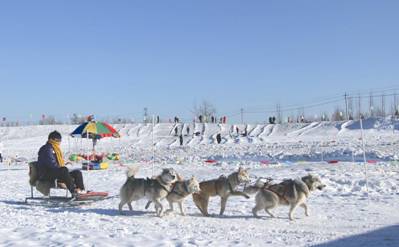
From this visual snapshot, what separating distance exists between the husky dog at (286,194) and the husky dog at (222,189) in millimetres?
469

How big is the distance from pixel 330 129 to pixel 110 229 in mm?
47366

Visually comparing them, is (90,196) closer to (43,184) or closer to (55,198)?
(55,198)

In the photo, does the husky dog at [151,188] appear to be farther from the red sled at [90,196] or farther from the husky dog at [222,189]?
the red sled at [90,196]

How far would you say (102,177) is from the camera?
1867 centimetres

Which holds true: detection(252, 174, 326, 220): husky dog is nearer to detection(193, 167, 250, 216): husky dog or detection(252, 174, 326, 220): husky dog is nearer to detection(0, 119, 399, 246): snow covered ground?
detection(0, 119, 399, 246): snow covered ground

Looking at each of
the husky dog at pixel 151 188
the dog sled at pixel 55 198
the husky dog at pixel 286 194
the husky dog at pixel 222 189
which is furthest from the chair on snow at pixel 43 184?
the husky dog at pixel 286 194

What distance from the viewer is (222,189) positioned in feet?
32.1

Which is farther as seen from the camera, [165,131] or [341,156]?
[165,131]

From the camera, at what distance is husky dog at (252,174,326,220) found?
9.27 metres

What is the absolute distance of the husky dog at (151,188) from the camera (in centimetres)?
960

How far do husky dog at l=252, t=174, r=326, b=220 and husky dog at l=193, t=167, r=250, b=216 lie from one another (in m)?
0.47

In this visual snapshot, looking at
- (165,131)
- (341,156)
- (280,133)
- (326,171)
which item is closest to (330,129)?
(280,133)

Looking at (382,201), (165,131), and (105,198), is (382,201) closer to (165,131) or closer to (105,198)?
(105,198)

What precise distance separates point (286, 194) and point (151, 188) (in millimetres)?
2559
